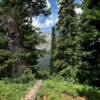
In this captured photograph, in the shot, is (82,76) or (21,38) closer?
(82,76)

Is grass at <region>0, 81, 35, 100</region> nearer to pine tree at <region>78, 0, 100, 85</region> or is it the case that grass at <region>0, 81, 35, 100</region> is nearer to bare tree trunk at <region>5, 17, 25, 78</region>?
pine tree at <region>78, 0, 100, 85</region>

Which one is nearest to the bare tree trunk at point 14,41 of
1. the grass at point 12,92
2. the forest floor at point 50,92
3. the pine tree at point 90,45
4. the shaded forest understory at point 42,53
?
the shaded forest understory at point 42,53

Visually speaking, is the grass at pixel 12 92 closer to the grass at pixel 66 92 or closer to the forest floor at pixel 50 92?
the forest floor at pixel 50 92

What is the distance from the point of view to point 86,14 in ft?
65.4

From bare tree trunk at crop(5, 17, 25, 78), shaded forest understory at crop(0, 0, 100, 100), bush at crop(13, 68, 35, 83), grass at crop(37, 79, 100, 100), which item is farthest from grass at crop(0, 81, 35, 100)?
bare tree trunk at crop(5, 17, 25, 78)

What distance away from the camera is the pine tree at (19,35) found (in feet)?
84.8

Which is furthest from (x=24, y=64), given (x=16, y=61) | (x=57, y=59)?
(x=57, y=59)

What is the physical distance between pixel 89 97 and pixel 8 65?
9767 mm

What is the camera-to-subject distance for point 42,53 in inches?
1065

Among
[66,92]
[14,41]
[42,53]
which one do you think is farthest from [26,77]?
[66,92]

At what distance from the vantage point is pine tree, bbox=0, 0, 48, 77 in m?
25.9

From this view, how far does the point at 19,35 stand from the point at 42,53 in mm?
2867

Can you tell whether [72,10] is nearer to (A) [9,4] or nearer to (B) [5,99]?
(A) [9,4]

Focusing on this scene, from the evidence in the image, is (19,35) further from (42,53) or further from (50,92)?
(50,92)
